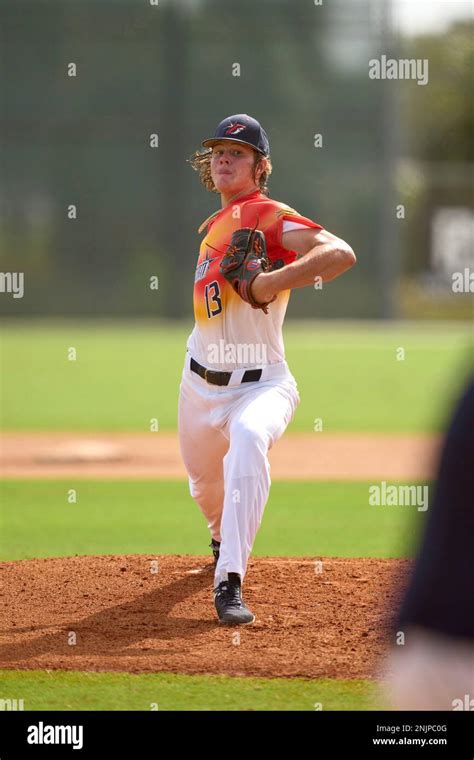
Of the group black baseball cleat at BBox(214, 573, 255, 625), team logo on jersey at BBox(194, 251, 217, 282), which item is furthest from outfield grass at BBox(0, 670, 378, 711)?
team logo on jersey at BBox(194, 251, 217, 282)

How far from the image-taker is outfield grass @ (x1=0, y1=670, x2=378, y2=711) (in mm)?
4480

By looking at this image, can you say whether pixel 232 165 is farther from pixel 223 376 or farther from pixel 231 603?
pixel 231 603

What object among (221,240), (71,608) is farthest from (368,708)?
(221,240)

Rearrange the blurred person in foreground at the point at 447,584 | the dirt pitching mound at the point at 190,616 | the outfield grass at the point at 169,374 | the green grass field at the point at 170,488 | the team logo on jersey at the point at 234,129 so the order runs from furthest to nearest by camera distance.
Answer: the outfield grass at the point at 169,374, the team logo on jersey at the point at 234,129, the dirt pitching mound at the point at 190,616, the green grass field at the point at 170,488, the blurred person in foreground at the point at 447,584

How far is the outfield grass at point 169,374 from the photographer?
15984mm

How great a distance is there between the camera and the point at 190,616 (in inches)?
229

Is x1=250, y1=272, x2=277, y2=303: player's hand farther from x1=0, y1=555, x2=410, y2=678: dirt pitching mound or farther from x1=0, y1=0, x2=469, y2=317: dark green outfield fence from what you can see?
x1=0, y1=0, x2=469, y2=317: dark green outfield fence

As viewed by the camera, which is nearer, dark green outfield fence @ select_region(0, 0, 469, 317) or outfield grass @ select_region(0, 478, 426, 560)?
outfield grass @ select_region(0, 478, 426, 560)

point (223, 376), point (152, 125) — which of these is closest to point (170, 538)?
point (223, 376)

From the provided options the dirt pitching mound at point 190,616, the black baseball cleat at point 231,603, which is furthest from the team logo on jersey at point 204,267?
the dirt pitching mound at point 190,616

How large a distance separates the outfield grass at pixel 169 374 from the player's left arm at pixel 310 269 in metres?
4.96

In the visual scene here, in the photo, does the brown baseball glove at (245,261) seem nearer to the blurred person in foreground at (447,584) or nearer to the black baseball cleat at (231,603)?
the black baseball cleat at (231,603)

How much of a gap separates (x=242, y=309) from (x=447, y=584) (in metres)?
3.90

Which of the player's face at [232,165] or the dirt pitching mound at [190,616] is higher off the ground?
the player's face at [232,165]
